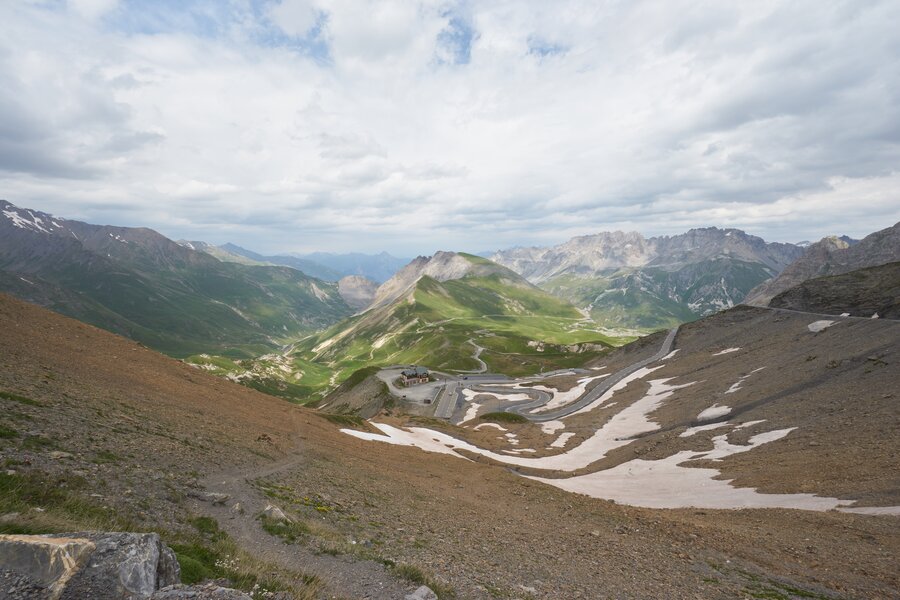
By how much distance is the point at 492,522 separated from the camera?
78.7 ft

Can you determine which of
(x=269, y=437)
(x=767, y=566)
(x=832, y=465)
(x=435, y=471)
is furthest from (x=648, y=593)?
(x=832, y=465)

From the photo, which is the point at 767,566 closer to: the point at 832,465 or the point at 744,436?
the point at 832,465

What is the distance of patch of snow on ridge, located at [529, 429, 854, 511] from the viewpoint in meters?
30.4

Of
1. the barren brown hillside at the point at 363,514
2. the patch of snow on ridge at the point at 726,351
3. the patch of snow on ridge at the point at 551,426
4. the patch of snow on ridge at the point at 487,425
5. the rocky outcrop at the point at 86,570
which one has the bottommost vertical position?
the patch of snow on ridge at the point at 487,425

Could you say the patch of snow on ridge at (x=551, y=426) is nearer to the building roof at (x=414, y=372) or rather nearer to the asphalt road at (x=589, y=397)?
the asphalt road at (x=589, y=397)

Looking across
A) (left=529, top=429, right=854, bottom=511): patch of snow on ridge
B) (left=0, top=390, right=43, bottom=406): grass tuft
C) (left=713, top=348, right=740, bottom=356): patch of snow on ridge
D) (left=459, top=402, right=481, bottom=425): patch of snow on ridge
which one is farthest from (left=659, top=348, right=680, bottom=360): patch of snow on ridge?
(left=0, top=390, right=43, bottom=406): grass tuft

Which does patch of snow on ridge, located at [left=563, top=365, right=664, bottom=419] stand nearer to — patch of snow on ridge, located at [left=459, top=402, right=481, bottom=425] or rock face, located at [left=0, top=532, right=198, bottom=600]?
patch of snow on ridge, located at [left=459, top=402, right=481, bottom=425]

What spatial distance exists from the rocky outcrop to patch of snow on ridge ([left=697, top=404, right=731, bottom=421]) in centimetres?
6651

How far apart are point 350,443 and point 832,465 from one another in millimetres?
43881

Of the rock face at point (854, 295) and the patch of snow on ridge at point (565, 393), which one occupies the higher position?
the rock face at point (854, 295)

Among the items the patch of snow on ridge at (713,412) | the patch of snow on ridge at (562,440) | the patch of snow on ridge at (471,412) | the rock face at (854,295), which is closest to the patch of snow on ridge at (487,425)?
the patch of snow on ridge at (471,412)

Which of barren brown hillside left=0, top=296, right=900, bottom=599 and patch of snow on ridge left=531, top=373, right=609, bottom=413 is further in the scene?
patch of snow on ridge left=531, top=373, right=609, bottom=413

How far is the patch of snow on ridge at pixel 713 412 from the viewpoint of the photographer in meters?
58.1

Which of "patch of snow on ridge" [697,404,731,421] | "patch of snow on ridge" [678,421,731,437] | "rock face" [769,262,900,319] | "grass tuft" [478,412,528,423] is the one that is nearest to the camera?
"patch of snow on ridge" [678,421,731,437]
